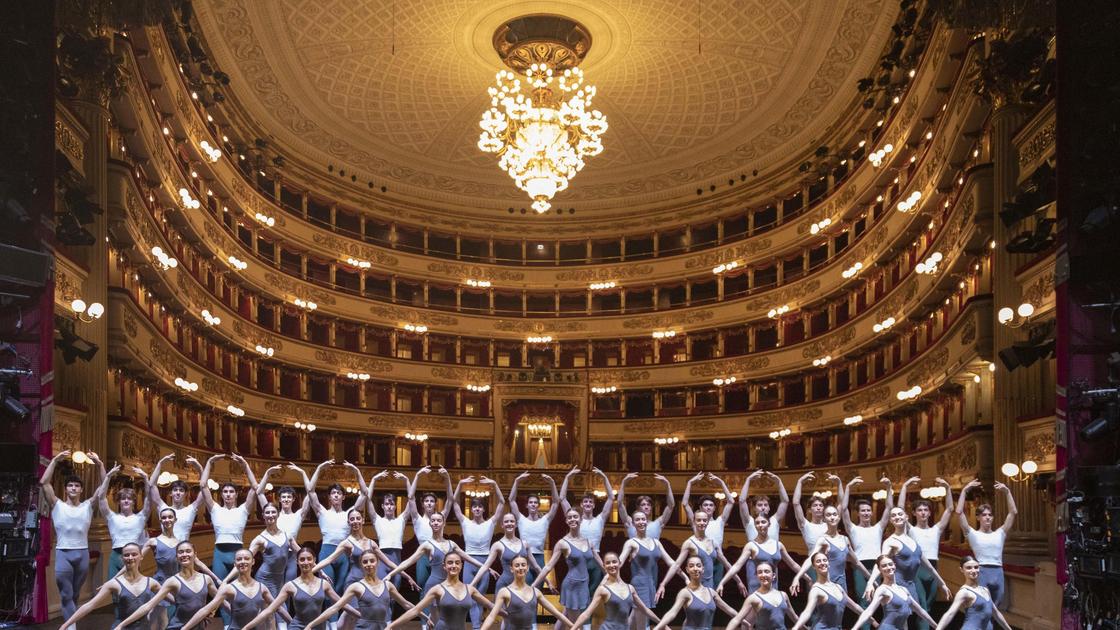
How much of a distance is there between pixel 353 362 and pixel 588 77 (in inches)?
610

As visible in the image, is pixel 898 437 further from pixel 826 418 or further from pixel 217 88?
pixel 217 88

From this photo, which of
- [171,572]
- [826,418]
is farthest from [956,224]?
[171,572]

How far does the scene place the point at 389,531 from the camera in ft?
63.4

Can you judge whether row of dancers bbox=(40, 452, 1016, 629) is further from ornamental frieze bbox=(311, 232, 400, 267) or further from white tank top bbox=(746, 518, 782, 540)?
ornamental frieze bbox=(311, 232, 400, 267)

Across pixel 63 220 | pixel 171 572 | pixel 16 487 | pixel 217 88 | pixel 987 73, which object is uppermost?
pixel 217 88

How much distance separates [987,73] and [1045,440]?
664 cm

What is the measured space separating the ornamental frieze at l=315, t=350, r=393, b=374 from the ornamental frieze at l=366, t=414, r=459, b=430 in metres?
2.02

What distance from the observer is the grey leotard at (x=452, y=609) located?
14094mm

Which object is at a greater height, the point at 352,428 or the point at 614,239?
the point at 614,239

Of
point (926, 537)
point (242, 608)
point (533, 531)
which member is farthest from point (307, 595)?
point (926, 537)

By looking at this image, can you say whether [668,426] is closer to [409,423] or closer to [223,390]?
[409,423]

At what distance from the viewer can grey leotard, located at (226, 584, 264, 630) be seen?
547 inches

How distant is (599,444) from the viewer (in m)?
45.8

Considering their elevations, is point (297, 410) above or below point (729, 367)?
below
